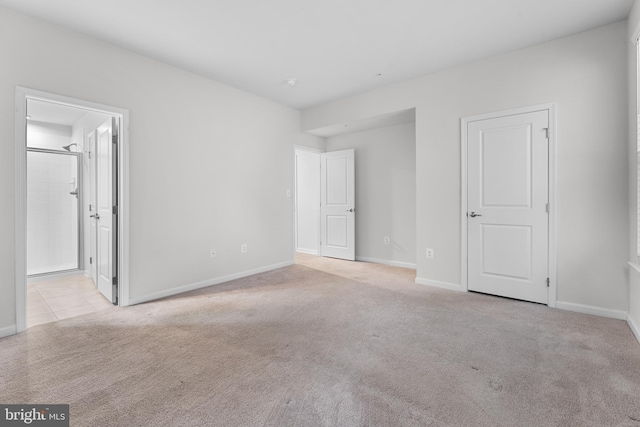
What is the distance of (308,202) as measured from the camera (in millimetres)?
6699

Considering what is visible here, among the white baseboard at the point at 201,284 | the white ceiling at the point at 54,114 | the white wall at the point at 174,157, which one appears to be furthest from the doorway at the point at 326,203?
the white ceiling at the point at 54,114

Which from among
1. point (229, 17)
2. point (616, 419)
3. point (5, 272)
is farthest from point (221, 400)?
point (229, 17)

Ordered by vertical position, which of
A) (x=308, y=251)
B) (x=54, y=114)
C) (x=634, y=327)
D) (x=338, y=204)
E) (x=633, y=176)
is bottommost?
(x=634, y=327)

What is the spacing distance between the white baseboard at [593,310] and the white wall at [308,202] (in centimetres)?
406

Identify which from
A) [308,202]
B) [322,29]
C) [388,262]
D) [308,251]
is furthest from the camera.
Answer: [308,202]

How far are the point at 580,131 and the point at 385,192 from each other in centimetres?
284

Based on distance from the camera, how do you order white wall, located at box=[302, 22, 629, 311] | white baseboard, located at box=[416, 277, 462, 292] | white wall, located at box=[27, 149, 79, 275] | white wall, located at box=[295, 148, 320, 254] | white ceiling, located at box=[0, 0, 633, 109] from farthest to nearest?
white wall, located at box=[295, 148, 320, 254] < white wall, located at box=[27, 149, 79, 275] < white baseboard, located at box=[416, 277, 462, 292] < white wall, located at box=[302, 22, 629, 311] < white ceiling, located at box=[0, 0, 633, 109]

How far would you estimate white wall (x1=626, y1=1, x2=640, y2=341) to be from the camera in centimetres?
249

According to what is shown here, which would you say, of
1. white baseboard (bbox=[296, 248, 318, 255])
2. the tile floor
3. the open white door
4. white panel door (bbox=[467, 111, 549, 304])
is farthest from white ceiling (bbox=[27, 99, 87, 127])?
white panel door (bbox=[467, 111, 549, 304])

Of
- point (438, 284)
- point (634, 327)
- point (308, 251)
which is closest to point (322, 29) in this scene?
point (438, 284)

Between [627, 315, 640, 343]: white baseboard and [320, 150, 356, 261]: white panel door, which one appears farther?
[320, 150, 356, 261]: white panel door

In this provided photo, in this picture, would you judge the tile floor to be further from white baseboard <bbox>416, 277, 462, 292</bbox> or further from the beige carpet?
white baseboard <bbox>416, 277, 462, 292</bbox>

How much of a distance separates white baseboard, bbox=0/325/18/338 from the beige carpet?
0.32ft
